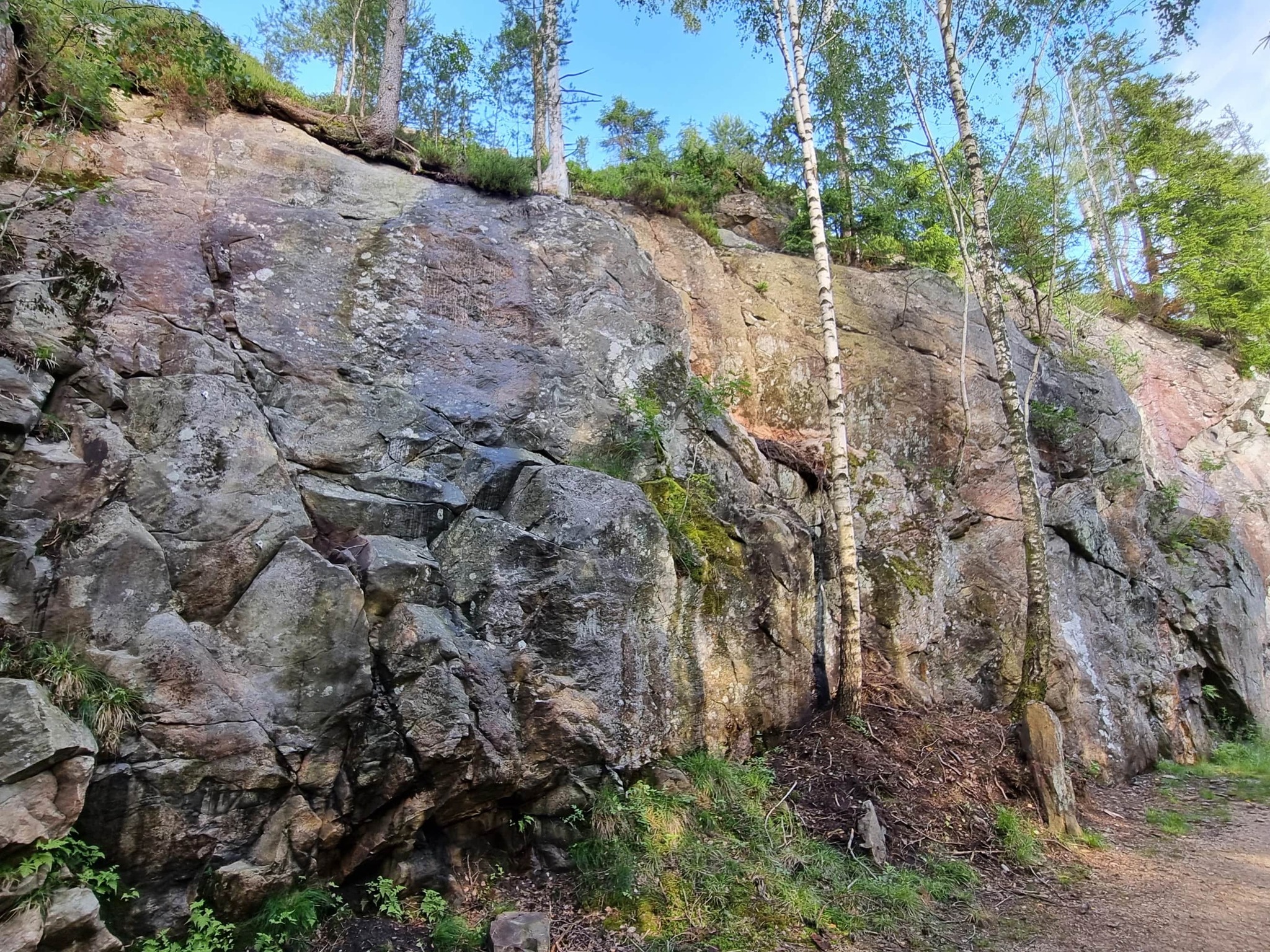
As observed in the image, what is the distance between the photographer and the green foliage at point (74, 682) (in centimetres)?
432

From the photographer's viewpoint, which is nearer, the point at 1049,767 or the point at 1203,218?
the point at 1049,767

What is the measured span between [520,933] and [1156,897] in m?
6.07

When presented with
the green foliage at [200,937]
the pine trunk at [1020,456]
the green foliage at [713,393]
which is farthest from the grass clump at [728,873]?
the green foliage at [713,393]

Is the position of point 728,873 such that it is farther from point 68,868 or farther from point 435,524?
point 68,868

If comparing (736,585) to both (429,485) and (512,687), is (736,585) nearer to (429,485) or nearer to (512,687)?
(512,687)

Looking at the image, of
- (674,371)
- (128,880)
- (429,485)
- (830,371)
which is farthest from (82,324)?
(830,371)

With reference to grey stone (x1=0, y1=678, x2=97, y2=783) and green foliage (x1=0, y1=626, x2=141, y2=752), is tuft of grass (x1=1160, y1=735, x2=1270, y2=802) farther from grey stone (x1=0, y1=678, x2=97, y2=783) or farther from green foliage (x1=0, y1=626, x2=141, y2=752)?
grey stone (x1=0, y1=678, x2=97, y2=783)

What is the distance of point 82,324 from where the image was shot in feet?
19.7

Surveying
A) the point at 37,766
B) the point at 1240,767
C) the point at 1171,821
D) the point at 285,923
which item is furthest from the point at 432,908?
the point at 1240,767

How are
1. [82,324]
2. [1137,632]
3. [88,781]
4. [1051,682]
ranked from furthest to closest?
[1137,632]
[1051,682]
[82,324]
[88,781]

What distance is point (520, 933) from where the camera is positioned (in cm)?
487

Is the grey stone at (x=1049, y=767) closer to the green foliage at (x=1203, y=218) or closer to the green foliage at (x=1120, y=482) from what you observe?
the green foliage at (x=1120, y=482)

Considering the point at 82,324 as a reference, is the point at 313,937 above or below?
below

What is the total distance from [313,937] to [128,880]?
4.04 feet
